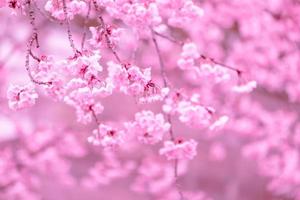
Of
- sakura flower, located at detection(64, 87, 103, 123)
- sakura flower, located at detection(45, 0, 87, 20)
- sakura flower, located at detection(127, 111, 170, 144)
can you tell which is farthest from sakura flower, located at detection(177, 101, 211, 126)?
sakura flower, located at detection(45, 0, 87, 20)

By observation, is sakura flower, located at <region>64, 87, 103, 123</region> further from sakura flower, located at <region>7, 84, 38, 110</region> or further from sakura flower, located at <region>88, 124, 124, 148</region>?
sakura flower, located at <region>7, 84, 38, 110</region>

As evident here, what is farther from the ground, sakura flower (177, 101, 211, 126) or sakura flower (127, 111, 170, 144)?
sakura flower (177, 101, 211, 126)

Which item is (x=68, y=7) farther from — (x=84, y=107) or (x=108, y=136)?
(x=108, y=136)

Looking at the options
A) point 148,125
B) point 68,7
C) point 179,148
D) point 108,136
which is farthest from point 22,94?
point 179,148

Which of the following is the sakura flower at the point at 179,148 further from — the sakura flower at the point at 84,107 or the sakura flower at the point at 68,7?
the sakura flower at the point at 68,7

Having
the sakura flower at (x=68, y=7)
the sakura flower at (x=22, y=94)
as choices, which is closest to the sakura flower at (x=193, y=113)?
the sakura flower at (x=68, y=7)

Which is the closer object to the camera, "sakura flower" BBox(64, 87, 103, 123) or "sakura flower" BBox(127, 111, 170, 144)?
"sakura flower" BBox(64, 87, 103, 123)

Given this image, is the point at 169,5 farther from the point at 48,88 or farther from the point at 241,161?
the point at 241,161

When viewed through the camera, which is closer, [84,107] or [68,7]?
[68,7]

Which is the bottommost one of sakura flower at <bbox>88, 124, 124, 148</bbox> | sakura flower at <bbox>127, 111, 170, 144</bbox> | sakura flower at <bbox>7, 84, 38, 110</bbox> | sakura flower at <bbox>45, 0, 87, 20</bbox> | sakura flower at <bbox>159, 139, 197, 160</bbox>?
sakura flower at <bbox>7, 84, 38, 110</bbox>

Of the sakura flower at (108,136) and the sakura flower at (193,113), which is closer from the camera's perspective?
the sakura flower at (108,136)

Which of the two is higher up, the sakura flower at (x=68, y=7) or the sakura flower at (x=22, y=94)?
the sakura flower at (x=68, y=7)
